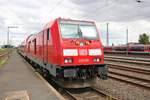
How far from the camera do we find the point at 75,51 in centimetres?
1041

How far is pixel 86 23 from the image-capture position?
11.5 m

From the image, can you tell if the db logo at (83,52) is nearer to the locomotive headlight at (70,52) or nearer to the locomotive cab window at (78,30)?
the locomotive headlight at (70,52)

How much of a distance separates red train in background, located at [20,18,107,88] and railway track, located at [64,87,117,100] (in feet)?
1.73

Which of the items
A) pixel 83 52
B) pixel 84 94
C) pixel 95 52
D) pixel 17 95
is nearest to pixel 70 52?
pixel 83 52

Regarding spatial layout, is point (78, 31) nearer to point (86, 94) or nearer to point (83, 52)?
point (83, 52)

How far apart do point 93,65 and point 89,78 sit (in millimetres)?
575

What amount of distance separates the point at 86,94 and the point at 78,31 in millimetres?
2677

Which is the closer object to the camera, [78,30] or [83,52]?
[83,52]

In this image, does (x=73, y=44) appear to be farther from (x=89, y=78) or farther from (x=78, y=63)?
(x=89, y=78)

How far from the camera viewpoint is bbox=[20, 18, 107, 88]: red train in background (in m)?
10.2

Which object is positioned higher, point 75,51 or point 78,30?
point 78,30

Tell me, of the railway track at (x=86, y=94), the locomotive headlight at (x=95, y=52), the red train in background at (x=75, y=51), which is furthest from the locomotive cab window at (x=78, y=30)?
the railway track at (x=86, y=94)

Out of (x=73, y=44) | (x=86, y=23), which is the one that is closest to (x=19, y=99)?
(x=73, y=44)

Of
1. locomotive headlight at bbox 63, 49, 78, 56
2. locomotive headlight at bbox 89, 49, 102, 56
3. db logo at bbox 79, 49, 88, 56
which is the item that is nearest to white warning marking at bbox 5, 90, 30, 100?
locomotive headlight at bbox 63, 49, 78, 56
